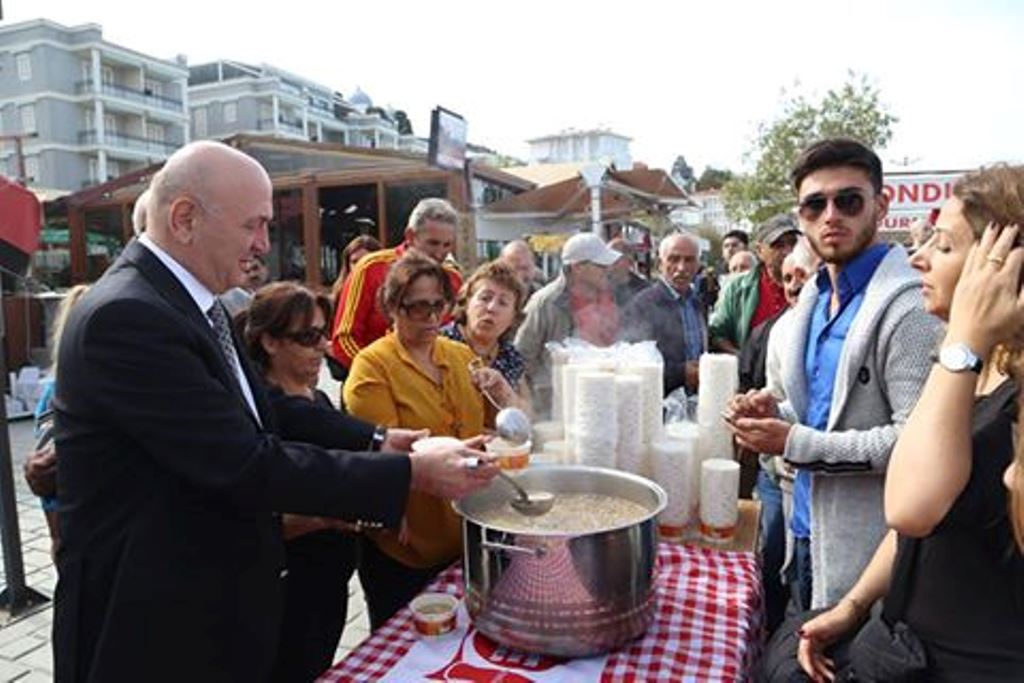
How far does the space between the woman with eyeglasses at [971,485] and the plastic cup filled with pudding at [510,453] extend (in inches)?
31.7

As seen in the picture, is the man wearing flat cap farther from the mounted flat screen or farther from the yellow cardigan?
the mounted flat screen

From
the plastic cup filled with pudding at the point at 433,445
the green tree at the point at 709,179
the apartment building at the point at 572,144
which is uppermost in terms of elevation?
the apartment building at the point at 572,144

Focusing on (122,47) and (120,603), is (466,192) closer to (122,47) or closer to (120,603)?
(120,603)

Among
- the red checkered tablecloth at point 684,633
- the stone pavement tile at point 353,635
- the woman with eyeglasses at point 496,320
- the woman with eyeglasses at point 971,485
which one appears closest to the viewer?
the woman with eyeglasses at point 971,485

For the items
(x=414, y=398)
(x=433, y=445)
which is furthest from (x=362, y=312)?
(x=433, y=445)

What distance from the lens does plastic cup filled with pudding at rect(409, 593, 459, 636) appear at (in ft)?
4.81

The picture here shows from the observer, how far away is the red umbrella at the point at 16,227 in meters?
4.04

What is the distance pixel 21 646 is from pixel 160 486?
286 cm

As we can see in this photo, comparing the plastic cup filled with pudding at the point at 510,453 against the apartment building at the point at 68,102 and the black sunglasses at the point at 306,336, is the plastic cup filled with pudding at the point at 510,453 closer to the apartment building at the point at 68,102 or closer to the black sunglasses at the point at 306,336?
the black sunglasses at the point at 306,336

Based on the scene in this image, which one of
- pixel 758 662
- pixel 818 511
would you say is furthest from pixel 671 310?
pixel 758 662

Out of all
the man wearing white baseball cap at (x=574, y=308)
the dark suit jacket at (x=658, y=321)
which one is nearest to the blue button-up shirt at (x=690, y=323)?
the dark suit jacket at (x=658, y=321)

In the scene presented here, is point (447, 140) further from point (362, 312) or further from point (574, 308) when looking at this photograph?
point (362, 312)

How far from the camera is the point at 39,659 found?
10.5 ft

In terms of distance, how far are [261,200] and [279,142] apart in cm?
1206
